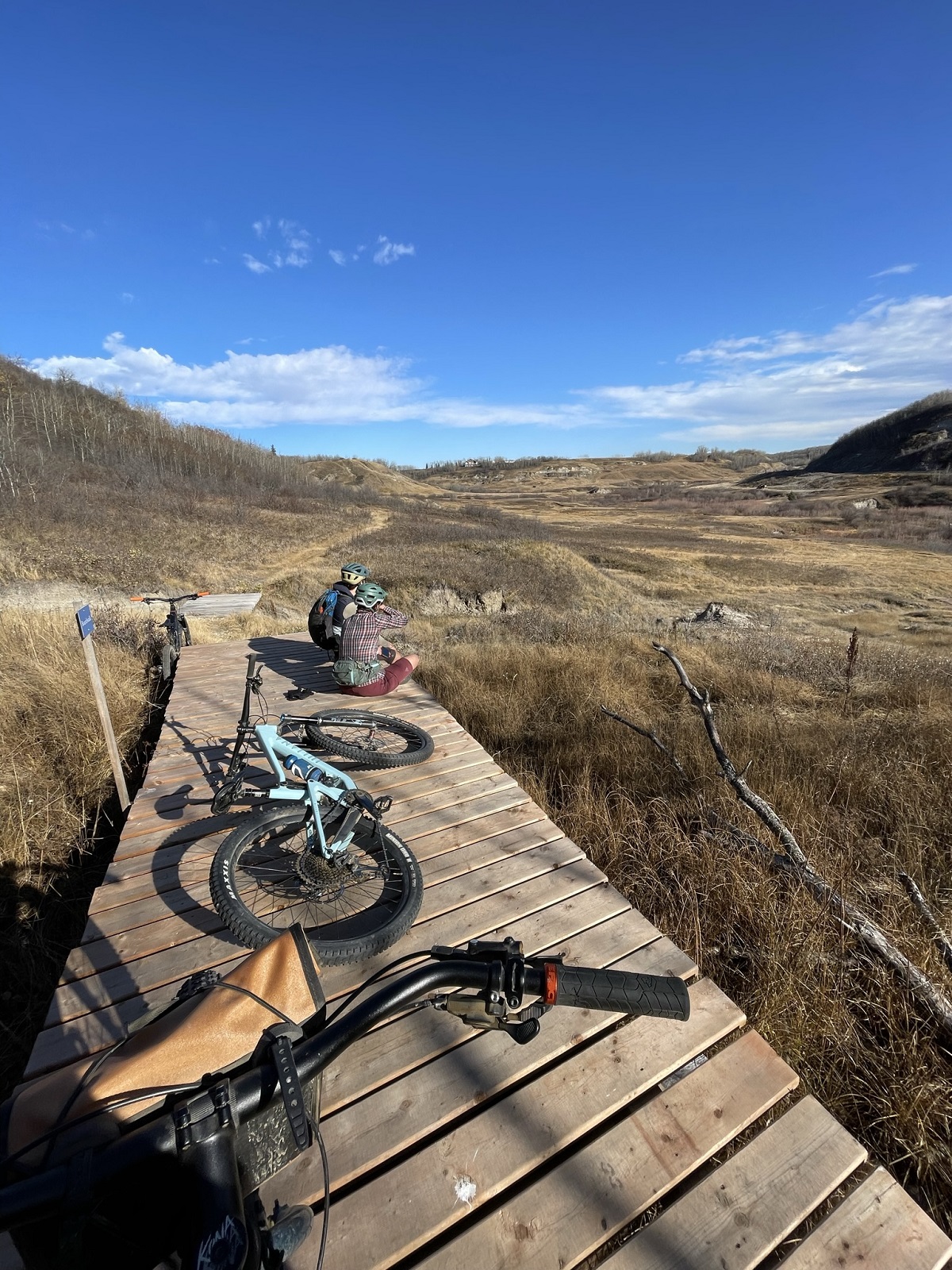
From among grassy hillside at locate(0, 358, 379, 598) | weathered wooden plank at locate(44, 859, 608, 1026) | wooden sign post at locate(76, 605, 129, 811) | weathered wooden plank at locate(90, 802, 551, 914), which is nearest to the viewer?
weathered wooden plank at locate(44, 859, 608, 1026)

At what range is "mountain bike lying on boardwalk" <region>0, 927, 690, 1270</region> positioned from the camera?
89cm

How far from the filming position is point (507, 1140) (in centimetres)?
194

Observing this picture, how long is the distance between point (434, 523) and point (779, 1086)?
34.3m

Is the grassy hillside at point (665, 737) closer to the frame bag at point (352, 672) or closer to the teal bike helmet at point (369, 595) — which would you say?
the frame bag at point (352, 672)

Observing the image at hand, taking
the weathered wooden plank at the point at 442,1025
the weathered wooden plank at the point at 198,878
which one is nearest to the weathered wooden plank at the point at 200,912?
the weathered wooden plank at the point at 198,878

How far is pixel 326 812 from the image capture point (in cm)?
311

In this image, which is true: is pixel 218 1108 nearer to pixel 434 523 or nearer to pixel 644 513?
pixel 434 523

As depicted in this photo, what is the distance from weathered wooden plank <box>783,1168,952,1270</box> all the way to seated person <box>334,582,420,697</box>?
4565 millimetres

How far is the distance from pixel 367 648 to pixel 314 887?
300cm

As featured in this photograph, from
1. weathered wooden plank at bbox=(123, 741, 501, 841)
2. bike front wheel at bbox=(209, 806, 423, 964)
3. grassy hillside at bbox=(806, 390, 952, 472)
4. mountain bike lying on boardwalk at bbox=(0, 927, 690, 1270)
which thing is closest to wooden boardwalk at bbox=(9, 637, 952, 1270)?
bike front wheel at bbox=(209, 806, 423, 964)

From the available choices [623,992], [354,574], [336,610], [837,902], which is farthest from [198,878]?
[837,902]

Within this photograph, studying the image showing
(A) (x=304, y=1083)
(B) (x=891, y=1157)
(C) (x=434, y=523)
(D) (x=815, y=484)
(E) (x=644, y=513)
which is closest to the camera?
(A) (x=304, y=1083)

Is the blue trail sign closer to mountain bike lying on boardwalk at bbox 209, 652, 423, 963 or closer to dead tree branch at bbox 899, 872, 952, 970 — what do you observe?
mountain bike lying on boardwalk at bbox 209, 652, 423, 963

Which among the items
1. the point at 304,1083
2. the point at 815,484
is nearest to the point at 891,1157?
the point at 304,1083
